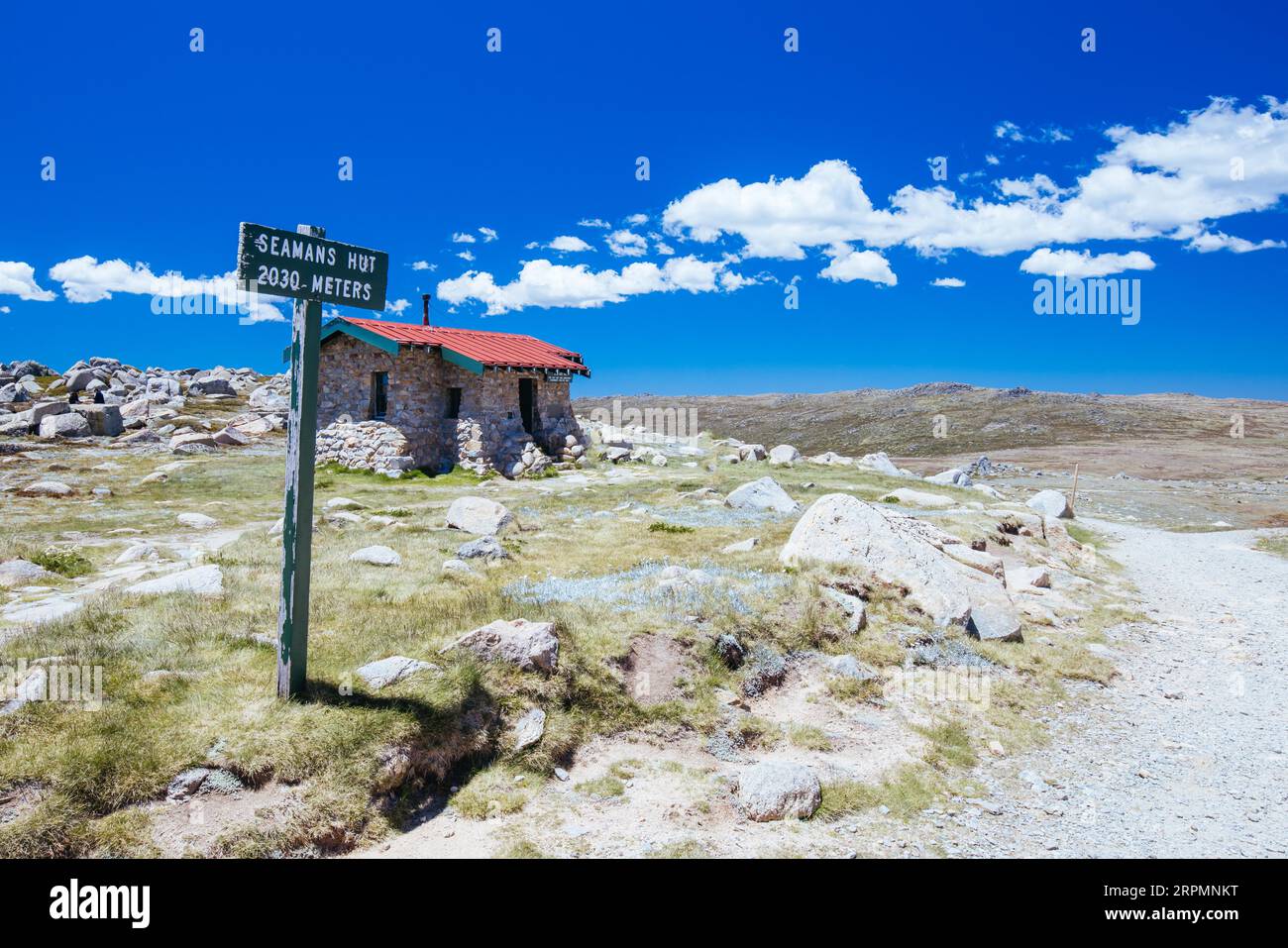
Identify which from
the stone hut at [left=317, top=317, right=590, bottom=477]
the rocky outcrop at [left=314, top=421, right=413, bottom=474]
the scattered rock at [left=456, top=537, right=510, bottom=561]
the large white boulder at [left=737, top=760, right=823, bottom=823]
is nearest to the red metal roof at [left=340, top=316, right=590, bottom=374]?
the stone hut at [left=317, top=317, right=590, bottom=477]

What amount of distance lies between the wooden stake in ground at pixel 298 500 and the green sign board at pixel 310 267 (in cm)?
15

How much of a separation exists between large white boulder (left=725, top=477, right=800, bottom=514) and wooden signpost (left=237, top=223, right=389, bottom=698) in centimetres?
1590

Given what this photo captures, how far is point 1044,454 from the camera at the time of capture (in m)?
68.9

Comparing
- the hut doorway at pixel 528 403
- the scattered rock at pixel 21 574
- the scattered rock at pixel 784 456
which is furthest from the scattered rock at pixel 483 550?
the scattered rock at pixel 784 456

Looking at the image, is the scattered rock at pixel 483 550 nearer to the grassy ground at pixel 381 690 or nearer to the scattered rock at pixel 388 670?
the grassy ground at pixel 381 690

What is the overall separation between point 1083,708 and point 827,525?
5140 millimetres

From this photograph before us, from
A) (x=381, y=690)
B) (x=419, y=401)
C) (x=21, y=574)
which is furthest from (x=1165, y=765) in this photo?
(x=419, y=401)

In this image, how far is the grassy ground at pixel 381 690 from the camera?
5.75 metres

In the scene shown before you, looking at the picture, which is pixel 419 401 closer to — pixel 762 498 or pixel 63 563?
pixel 762 498

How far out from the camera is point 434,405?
1166 inches
